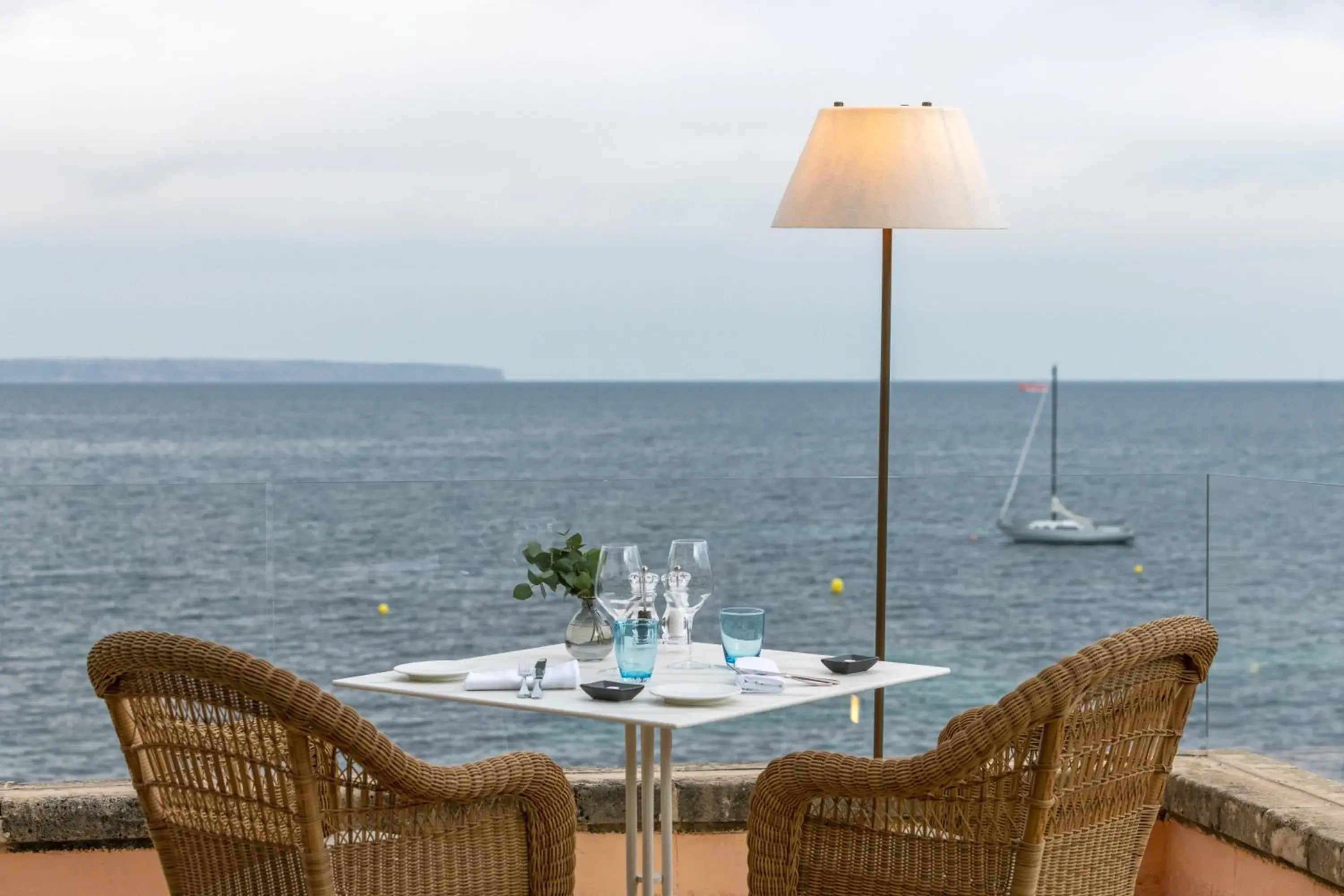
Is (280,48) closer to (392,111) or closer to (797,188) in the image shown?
(392,111)

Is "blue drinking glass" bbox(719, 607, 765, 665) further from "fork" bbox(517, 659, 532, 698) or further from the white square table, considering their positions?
"fork" bbox(517, 659, 532, 698)

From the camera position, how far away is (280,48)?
30109mm

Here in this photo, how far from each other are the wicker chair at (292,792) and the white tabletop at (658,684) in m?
0.12

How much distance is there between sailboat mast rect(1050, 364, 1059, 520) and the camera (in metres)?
27.0

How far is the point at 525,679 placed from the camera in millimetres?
2664

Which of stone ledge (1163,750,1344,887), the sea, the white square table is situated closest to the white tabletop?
the white square table

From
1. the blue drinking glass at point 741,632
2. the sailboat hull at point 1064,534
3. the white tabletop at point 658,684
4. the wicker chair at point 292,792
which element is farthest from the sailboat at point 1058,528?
the wicker chair at point 292,792

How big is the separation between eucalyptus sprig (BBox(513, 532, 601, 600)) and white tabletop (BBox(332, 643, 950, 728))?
14cm

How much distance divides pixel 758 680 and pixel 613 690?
0.25 metres

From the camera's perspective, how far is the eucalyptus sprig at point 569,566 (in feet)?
9.43

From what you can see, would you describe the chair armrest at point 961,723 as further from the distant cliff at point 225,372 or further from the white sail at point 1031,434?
the white sail at point 1031,434

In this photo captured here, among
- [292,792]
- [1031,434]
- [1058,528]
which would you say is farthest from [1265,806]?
[1031,434]

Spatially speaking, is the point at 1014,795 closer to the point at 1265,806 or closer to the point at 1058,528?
the point at 1265,806

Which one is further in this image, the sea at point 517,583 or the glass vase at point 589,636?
the sea at point 517,583
